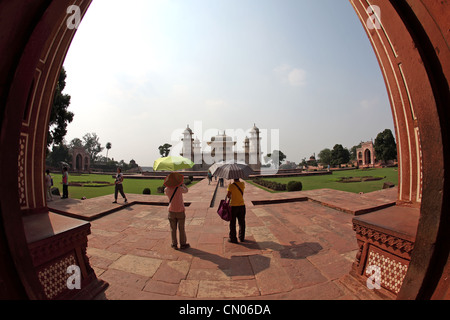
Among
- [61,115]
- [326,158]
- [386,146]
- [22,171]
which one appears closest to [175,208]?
[22,171]

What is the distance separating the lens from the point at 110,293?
7.82 ft

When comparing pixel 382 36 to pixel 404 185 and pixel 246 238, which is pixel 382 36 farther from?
pixel 246 238

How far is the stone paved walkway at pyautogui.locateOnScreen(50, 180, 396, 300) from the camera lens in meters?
2.43

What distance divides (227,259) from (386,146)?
5248cm

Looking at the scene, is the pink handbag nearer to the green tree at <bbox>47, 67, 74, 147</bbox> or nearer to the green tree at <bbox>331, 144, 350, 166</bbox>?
the green tree at <bbox>47, 67, 74, 147</bbox>

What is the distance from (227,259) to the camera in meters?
3.33

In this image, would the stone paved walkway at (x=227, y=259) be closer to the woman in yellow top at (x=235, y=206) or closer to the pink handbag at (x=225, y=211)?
the woman in yellow top at (x=235, y=206)

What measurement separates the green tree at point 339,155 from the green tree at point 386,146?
357 inches

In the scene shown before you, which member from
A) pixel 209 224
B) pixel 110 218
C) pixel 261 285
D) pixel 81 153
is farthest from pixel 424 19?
pixel 81 153

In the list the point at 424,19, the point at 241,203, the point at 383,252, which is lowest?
the point at 383,252

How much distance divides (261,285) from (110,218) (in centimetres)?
553

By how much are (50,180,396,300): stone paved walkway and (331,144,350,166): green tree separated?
54.0 meters

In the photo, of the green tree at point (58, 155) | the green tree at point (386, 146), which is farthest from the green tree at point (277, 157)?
the green tree at point (58, 155)

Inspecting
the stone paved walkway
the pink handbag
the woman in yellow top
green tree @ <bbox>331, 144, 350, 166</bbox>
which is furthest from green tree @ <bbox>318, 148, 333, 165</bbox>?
the pink handbag
